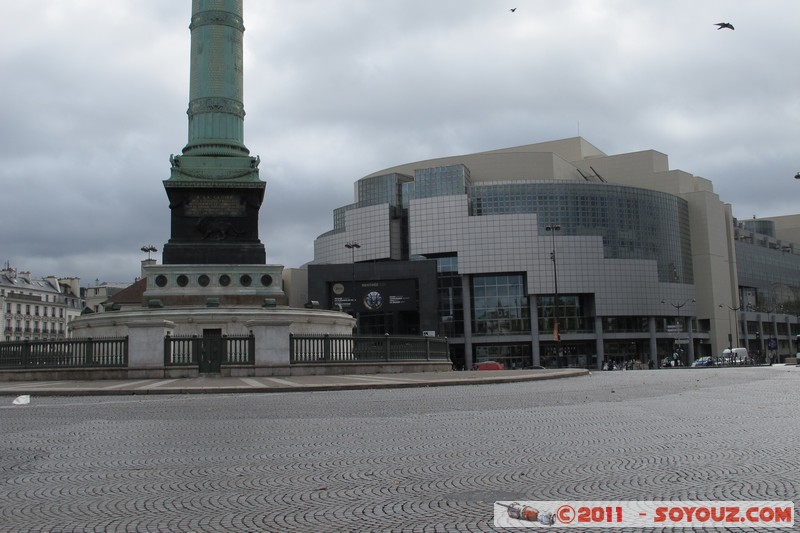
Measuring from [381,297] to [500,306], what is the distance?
1541cm

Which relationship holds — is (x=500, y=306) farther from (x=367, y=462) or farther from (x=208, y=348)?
(x=367, y=462)

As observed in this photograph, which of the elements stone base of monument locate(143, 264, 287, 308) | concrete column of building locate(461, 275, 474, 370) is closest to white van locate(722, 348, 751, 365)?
concrete column of building locate(461, 275, 474, 370)

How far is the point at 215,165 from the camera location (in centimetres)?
3734

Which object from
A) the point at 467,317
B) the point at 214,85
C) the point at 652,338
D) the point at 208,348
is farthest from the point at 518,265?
the point at 208,348

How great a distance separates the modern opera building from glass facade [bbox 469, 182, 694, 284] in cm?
15

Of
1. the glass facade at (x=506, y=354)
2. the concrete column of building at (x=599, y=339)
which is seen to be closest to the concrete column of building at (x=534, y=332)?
the glass facade at (x=506, y=354)

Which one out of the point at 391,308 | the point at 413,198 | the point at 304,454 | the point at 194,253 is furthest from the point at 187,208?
the point at 413,198

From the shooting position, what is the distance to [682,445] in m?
9.42


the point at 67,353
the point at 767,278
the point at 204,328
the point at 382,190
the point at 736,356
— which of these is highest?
the point at 382,190

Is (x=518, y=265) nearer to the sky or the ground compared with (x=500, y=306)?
nearer to the sky

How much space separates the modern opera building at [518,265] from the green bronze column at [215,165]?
5712 centimetres

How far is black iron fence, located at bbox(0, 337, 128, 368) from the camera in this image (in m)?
26.8

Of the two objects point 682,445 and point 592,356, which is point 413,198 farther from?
point 682,445

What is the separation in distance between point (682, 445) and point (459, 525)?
4729mm
